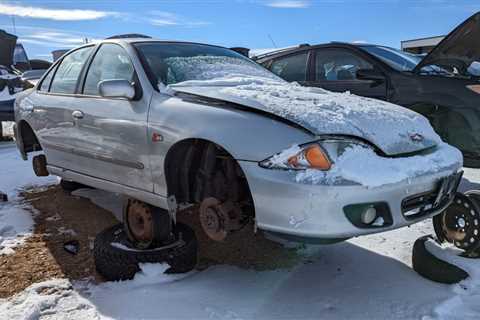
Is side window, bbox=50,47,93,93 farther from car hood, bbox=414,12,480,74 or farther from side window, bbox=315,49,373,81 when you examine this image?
car hood, bbox=414,12,480,74

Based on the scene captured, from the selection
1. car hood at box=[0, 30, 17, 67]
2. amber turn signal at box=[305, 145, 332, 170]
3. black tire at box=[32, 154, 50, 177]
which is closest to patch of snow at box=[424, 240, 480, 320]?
amber turn signal at box=[305, 145, 332, 170]

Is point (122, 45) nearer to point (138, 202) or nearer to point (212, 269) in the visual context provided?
point (138, 202)

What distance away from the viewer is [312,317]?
8.13 feet

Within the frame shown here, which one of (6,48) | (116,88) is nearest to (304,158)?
(116,88)

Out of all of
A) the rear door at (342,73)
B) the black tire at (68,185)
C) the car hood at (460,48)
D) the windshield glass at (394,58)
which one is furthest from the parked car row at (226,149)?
the rear door at (342,73)

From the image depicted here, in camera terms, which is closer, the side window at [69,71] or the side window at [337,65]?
the side window at [69,71]

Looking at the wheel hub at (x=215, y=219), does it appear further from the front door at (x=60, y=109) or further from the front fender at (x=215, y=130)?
the front door at (x=60, y=109)

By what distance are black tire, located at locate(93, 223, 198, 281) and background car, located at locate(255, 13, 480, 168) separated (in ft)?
9.19

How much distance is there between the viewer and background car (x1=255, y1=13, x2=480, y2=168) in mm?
4152

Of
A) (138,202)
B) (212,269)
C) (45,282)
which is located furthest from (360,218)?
(45,282)

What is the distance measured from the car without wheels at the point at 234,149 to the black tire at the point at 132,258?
0.59 ft

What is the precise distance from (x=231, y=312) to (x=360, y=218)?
896mm

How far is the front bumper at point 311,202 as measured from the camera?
2234 millimetres

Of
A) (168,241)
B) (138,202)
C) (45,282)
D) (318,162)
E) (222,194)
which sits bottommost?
(45,282)
